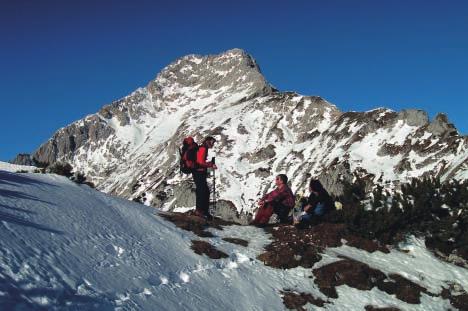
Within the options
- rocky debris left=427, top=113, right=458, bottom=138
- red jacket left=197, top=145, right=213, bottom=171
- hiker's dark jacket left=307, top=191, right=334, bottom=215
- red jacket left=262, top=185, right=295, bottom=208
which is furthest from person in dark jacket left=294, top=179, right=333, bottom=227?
rocky debris left=427, top=113, right=458, bottom=138

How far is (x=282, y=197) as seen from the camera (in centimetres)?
2184

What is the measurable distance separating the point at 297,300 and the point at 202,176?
844cm

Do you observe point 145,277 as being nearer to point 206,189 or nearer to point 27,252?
point 27,252

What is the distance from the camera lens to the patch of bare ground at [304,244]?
1644 cm

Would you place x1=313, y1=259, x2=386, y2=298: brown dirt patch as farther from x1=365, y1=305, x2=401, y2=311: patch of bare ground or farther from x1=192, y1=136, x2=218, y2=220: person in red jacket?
x1=192, y1=136, x2=218, y2=220: person in red jacket

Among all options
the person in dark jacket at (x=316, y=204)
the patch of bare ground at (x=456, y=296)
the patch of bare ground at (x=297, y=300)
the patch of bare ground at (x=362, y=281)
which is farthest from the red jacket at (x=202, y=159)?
the patch of bare ground at (x=456, y=296)

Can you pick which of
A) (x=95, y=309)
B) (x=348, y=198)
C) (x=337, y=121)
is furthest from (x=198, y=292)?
(x=337, y=121)

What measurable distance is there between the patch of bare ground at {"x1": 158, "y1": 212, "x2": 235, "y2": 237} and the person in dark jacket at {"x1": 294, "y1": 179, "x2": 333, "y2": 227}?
335 centimetres

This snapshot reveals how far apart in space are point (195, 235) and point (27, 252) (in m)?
7.54

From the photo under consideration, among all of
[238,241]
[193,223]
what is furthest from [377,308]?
[193,223]

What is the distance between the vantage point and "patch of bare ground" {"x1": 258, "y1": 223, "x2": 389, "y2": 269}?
53.9 feet

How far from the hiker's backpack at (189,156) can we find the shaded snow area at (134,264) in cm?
250

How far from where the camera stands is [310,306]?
13.9 meters

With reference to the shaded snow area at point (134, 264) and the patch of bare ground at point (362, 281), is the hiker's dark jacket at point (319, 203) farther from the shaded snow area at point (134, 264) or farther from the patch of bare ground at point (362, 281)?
the patch of bare ground at point (362, 281)
